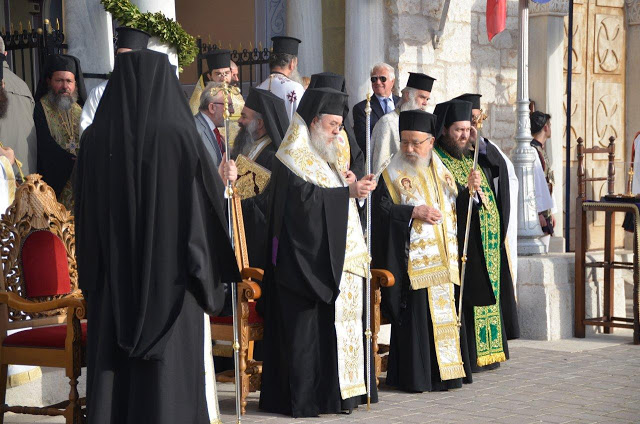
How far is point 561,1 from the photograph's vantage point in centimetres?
1405

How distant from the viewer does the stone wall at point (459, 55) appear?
1127cm

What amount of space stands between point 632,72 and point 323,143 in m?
9.21

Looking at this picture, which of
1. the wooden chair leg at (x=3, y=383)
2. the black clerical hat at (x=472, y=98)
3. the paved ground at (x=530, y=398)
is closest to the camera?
Answer: the wooden chair leg at (x=3, y=383)

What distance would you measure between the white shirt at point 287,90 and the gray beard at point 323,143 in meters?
1.81

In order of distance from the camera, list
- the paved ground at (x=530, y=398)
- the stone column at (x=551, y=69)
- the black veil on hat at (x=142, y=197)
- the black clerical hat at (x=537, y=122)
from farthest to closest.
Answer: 1. the stone column at (x=551, y=69)
2. the black clerical hat at (x=537, y=122)
3. the paved ground at (x=530, y=398)
4. the black veil on hat at (x=142, y=197)

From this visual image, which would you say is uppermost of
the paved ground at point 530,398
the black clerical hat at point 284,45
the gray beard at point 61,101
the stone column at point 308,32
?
the stone column at point 308,32

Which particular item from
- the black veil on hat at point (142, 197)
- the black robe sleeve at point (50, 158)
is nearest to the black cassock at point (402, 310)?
the black robe sleeve at point (50, 158)

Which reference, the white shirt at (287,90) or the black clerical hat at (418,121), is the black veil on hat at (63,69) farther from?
the black clerical hat at (418,121)

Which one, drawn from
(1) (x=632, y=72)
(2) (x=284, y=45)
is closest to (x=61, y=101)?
(2) (x=284, y=45)

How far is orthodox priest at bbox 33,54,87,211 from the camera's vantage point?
8.47 meters

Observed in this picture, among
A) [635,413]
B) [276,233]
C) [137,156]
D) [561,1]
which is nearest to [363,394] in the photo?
[276,233]

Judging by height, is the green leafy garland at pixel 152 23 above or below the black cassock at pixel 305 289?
above

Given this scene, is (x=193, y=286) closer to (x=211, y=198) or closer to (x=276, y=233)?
(x=211, y=198)

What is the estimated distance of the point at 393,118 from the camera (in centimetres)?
934
